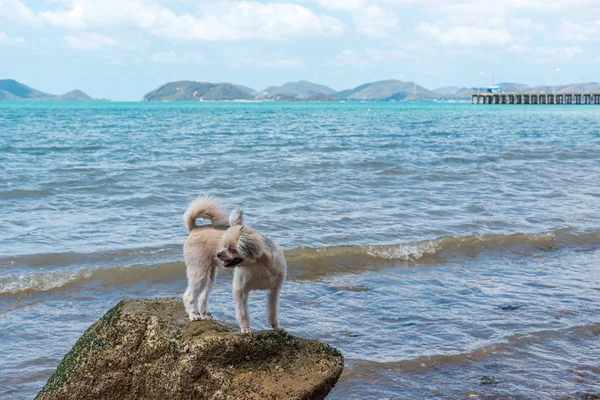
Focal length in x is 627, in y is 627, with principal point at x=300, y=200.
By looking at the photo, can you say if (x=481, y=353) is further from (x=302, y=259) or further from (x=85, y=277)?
(x=85, y=277)

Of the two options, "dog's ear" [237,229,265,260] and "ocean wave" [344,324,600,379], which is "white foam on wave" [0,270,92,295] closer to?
"ocean wave" [344,324,600,379]

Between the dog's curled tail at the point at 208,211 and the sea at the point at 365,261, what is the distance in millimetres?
2075

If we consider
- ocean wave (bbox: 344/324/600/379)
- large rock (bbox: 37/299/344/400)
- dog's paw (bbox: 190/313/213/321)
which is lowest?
ocean wave (bbox: 344/324/600/379)

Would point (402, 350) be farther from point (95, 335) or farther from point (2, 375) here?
point (2, 375)

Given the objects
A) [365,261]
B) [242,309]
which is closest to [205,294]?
[242,309]

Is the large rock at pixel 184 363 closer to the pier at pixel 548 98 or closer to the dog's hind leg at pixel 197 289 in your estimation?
the dog's hind leg at pixel 197 289

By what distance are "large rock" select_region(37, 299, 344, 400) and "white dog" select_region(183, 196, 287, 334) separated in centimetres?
27

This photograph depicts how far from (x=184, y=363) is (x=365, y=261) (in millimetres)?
6911

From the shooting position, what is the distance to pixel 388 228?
1307 centimetres

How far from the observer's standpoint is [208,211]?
5219 millimetres

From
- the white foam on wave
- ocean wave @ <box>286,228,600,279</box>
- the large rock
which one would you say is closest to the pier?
ocean wave @ <box>286,228,600,279</box>

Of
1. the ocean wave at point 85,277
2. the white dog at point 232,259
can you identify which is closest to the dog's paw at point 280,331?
the white dog at point 232,259

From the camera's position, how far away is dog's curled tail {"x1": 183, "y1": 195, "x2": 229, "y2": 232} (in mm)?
5199

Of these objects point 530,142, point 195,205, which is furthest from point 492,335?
point 530,142
